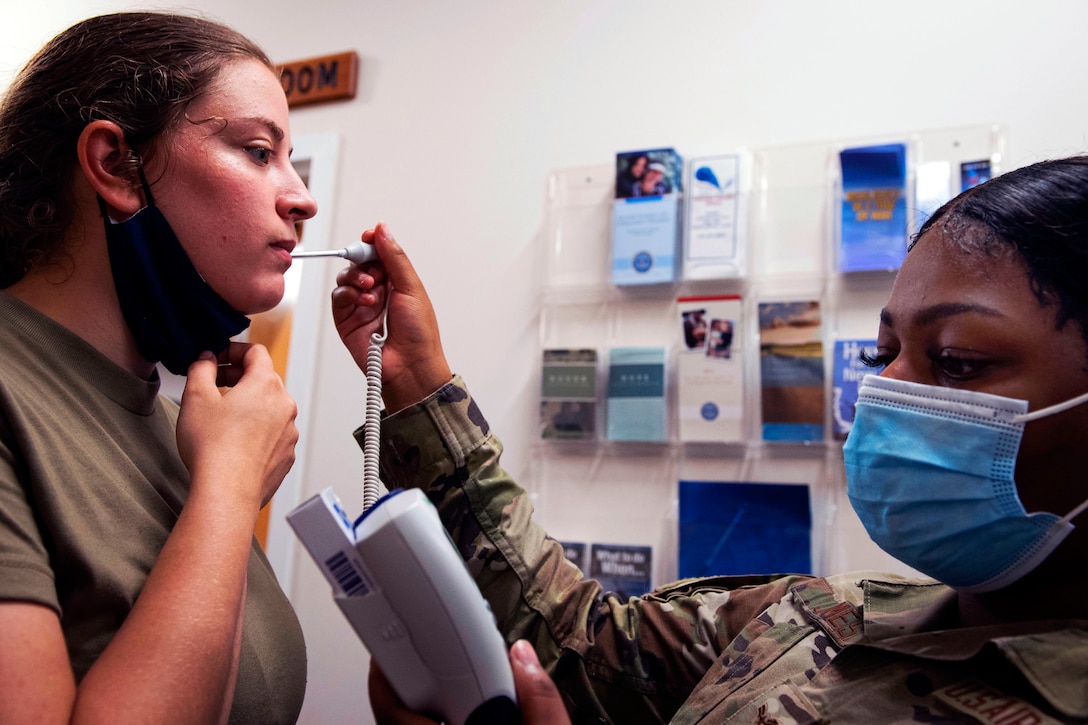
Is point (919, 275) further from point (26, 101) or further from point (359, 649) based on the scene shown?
point (359, 649)

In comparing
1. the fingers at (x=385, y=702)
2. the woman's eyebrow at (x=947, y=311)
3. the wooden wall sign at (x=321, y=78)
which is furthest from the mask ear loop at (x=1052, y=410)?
the wooden wall sign at (x=321, y=78)

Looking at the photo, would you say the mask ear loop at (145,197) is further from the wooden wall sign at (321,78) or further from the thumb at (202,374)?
the wooden wall sign at (321,78)

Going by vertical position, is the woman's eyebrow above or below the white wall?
below

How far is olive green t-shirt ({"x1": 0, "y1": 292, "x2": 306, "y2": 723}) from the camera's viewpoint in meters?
0.86

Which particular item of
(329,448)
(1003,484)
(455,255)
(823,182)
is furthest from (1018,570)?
(329,448)

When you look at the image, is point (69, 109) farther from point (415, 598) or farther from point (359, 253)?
point (415, 598)

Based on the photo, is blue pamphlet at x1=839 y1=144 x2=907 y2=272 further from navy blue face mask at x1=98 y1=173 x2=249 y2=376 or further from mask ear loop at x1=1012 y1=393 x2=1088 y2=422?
navy blue face mask at x1=98 y1=173 x2=249 y2=376

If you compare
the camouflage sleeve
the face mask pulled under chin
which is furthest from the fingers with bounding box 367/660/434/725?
the face mask pulled under chin

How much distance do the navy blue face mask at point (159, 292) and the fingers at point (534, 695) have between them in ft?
1.99

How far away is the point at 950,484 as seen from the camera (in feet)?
3.15

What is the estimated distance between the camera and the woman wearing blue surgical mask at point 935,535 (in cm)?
92

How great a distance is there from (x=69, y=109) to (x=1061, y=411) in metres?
1.24

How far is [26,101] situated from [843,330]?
5.06ft

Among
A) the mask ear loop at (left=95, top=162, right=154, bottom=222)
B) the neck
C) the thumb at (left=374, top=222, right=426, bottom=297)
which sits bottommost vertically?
the neck
